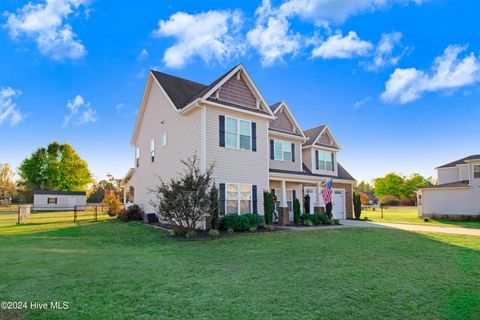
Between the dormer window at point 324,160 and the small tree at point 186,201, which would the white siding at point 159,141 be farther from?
the dormer window at point 324,160

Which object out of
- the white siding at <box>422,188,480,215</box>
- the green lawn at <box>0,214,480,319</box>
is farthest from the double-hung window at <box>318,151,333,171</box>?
the white siding at <box>422,188,480,215</box>

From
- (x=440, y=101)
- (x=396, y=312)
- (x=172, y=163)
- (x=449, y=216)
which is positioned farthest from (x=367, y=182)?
(x=396, y=312)

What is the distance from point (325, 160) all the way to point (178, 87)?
12823 millimetres

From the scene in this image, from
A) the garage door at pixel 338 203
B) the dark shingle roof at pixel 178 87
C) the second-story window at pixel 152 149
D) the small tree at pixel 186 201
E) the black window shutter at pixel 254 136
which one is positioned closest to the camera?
the small tree at pixel 186 201

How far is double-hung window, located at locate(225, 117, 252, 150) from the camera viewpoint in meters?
15.2

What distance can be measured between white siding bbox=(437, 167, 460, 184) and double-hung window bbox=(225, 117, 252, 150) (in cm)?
2773

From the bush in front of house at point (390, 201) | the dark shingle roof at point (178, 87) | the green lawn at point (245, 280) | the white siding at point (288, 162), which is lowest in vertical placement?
the bush in front of house at point (390, 201)

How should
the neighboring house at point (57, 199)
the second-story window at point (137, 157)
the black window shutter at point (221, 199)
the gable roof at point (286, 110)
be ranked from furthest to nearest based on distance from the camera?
the neighboring house at point (57, 199), the second-story window at point (137, 157), the gable roof at point (286, 110), the black window shutter at point (221, 199)

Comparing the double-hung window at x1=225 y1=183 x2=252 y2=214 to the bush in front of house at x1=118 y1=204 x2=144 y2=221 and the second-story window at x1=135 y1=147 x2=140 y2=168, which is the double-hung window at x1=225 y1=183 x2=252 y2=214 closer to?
the bush in front of house at x1=118 y1=204 x2=144 y2=221

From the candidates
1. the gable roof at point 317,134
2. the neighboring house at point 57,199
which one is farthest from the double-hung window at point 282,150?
the neighboring house at point 57,199

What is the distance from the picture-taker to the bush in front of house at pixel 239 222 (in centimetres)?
1351

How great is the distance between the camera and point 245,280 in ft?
18.9

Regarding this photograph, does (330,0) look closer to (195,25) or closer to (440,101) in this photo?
(195,25)

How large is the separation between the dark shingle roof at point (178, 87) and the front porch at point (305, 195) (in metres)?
6.83
